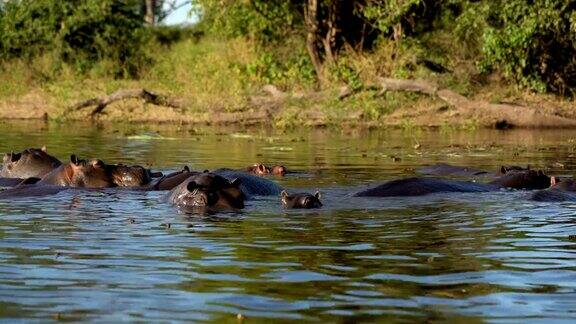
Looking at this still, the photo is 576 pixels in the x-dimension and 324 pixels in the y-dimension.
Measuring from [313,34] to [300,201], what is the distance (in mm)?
15835

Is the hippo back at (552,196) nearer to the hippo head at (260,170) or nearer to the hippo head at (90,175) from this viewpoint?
the hippo head at (260,170)

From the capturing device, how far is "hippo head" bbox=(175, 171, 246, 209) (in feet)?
29.1

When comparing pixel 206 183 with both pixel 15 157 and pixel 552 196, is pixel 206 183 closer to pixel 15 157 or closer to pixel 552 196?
pixel 552 196

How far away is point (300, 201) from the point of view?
29.1ft

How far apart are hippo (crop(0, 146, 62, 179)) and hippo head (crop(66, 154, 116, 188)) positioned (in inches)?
42.3

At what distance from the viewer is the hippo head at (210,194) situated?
8867 mm

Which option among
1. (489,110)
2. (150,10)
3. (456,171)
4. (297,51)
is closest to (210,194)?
(456,171)

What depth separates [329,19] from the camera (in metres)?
24.7

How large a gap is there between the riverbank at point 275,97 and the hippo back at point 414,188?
10537 millimetres

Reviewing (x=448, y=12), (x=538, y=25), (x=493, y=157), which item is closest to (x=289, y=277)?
(x=493, y=157)

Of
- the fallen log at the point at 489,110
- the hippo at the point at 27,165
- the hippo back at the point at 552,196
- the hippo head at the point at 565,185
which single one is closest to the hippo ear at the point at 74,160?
the hippo at the point at 27,165

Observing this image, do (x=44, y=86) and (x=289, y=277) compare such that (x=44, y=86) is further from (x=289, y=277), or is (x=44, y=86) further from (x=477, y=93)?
(x=289, y=277)

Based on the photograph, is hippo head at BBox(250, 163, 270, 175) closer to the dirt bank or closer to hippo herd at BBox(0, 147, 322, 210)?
hippo herd at BBox(0, 147, 322, 210)

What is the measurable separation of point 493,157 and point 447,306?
9928 millimetres
